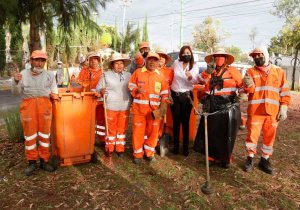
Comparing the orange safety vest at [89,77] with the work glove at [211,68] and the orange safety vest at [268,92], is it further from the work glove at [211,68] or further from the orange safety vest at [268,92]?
the orange safety vest at [268,92]

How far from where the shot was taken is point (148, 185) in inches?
165

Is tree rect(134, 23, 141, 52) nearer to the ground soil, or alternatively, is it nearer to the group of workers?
the group of workers

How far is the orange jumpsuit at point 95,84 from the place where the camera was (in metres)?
5.66

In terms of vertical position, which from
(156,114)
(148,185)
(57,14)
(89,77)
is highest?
(57,14)

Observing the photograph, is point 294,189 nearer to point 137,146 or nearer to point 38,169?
point 137,146

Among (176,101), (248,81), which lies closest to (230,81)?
(248,81)

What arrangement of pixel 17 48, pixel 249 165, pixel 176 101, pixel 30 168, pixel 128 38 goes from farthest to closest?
pixel 128 38 < pixel 17 48 < pixel 176 101 < pixel 249 165 < pixel 30 168

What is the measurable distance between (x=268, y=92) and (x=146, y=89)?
183 centimetres

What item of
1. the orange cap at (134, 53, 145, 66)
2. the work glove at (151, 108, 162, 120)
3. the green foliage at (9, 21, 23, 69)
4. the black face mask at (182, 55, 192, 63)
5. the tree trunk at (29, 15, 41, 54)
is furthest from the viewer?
the green foliage at (9, 21, 23, 69)

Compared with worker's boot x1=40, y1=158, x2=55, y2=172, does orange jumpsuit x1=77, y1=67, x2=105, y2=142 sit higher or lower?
higher

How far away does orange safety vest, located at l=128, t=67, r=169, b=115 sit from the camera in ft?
16.3

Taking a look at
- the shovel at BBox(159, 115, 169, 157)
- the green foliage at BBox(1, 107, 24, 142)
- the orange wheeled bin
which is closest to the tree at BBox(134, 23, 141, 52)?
the green foliage at BBox(1, 107, 24, 142)

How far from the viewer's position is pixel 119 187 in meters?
4.14

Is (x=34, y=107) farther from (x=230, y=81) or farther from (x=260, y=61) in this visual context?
(x=260, y=61)
